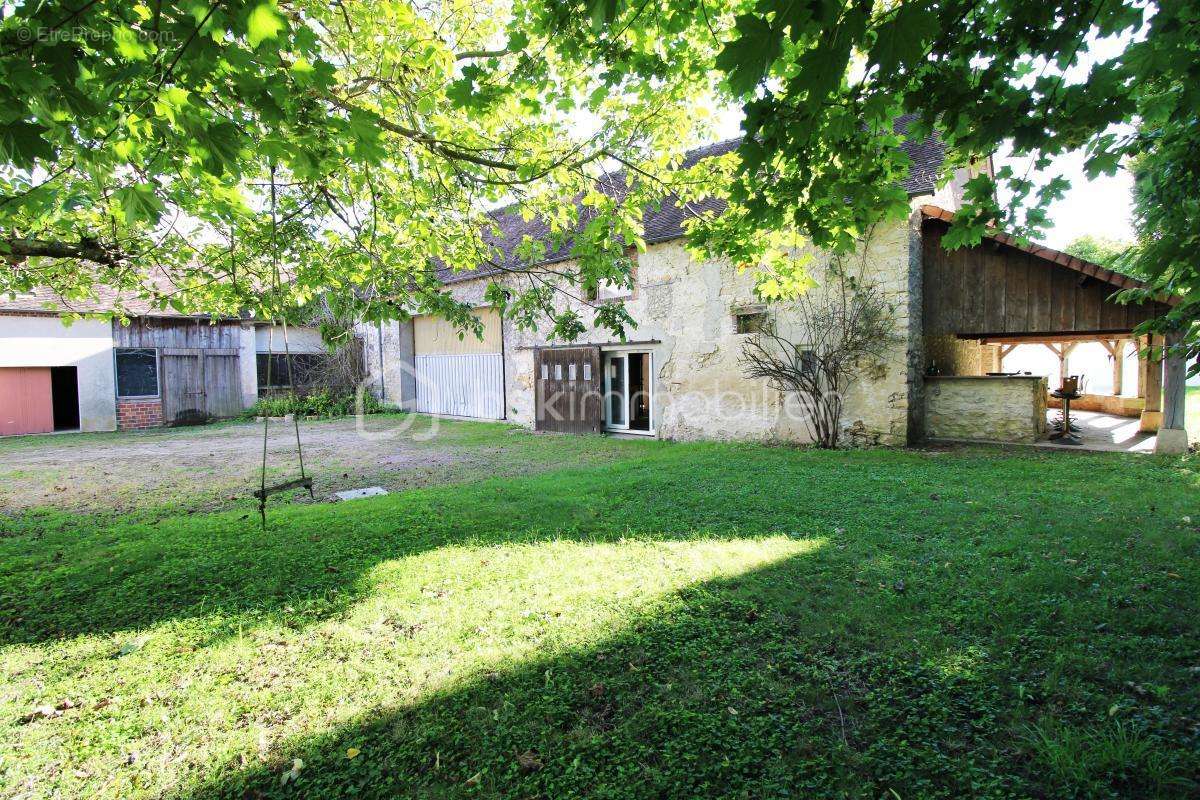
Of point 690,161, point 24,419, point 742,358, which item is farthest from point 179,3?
point 24,419

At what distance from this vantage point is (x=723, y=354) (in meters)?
11.4

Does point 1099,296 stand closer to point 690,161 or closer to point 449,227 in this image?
point 690,161

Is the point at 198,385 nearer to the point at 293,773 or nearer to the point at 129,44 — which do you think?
the point at 129,44

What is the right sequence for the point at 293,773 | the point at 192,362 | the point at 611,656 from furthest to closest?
the point at 192,362 → the point at 611,656 → the point at 293,773

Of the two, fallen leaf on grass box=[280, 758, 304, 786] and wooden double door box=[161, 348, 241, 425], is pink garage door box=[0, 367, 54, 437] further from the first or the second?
fallen leaf on grass box=[280, 758, 304, 786]

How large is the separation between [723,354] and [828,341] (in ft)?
6.77

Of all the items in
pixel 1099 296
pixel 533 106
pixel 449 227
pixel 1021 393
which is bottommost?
pixel 1021 393

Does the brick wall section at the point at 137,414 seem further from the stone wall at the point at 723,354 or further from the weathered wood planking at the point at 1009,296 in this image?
the weathered wood planking at the point at 1009,296

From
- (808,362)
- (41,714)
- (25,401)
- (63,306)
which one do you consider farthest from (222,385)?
(41,714)

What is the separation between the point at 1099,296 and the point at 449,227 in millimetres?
9763

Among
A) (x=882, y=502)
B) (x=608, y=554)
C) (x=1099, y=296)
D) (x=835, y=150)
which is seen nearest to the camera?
(x=835, y=150)

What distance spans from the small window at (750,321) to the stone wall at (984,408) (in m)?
3.09

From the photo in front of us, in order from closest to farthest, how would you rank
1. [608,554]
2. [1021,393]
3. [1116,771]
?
[1116,771] < [608,554] < [1021,393]

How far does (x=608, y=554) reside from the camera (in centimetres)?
460
